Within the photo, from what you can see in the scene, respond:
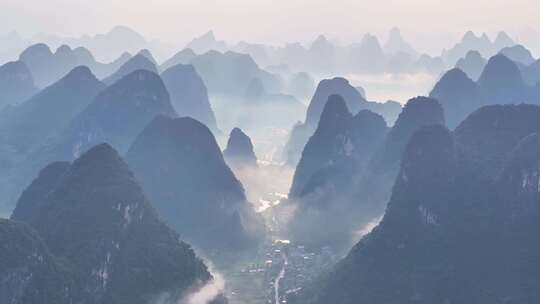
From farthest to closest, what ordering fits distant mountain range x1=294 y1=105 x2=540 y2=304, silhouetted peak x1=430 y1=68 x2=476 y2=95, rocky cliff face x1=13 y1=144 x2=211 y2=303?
silhouetted peak x1=430 y1=68 x2=476 y2=95, distant mountain range x1=294 y1=105 x2=540 y2=304, rocky cliff face x1=13 y1=144 x2=211 y2=303

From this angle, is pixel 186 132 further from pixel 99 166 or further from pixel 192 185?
pixel 99 166

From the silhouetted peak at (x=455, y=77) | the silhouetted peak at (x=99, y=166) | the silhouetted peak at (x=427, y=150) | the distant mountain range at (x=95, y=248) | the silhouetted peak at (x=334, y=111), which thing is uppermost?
the silhouetted peak at (x=455, y=77)

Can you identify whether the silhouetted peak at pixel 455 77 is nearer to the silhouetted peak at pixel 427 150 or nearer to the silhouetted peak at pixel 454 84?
the silhouetted peak at pixel 454 84

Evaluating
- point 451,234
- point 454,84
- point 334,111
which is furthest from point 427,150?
point 454,84

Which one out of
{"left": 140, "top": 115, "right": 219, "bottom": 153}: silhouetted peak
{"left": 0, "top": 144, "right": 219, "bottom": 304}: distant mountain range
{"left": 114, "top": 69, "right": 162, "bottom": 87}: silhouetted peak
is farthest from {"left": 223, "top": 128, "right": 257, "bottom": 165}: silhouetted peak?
{"left": 0, "top": 144, "right": 219, "bottom": 304}: distant mountain range

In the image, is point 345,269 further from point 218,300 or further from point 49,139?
point 49,139

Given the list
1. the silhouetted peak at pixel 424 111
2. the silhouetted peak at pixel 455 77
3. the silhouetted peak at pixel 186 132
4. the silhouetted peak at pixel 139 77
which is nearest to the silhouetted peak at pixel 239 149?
the silhouetted peak at pixel 139 77

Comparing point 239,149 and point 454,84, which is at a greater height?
point 454,84

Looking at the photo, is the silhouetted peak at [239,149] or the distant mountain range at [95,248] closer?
the distant mountain range at [95,248]


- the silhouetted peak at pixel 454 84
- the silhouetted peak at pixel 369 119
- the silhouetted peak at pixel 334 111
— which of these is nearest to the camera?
the silhouetted peak at pixel 334 111

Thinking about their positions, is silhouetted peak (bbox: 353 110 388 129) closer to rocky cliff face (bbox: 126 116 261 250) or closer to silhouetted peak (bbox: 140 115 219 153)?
rocky cliff face (bbox: 126 116 261 250)

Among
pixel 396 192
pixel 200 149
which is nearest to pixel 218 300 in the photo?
pixel 396 192
